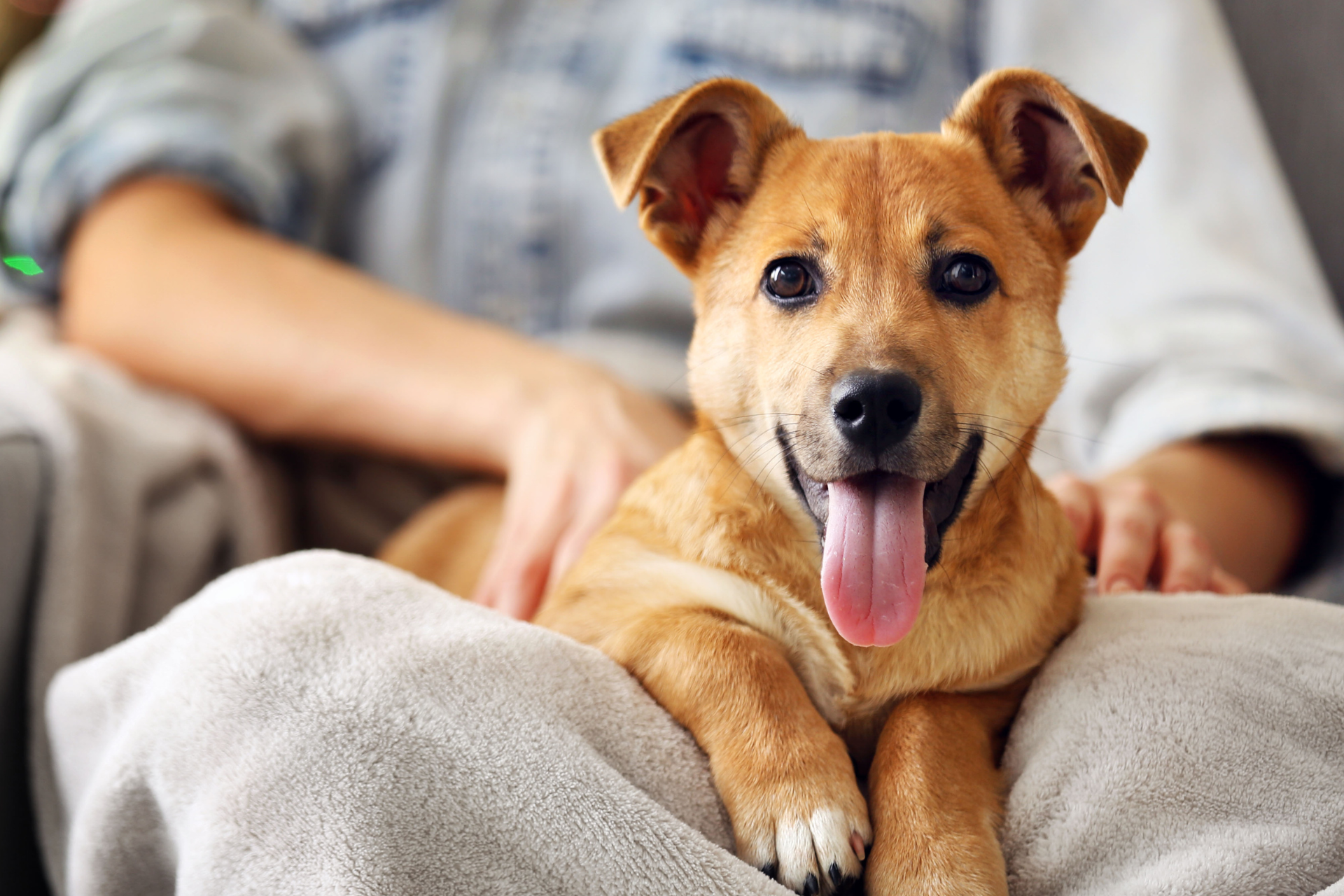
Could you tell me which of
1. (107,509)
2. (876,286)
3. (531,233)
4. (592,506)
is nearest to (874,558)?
(876,286)

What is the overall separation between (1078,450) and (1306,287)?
524mm

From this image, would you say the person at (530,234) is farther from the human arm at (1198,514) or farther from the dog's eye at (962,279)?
the dog's eye at (962,279)

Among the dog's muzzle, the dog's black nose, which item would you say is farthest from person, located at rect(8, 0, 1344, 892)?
the dog's black nose

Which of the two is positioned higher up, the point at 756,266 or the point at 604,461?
the point at 756,266

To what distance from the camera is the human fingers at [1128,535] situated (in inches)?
50.1

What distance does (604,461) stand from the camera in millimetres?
1664

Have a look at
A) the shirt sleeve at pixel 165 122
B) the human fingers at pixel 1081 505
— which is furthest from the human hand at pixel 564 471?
the shirt sleeve at pixel 165 122

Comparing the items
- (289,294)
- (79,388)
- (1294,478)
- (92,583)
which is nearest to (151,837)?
(92,583)

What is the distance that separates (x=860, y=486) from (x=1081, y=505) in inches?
23.1

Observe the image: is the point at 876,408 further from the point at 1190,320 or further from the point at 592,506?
→ the point at 1190,320

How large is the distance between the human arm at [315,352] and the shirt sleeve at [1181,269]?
0.88 metres

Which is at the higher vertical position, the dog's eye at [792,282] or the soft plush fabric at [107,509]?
the dog's eye at [792,282]

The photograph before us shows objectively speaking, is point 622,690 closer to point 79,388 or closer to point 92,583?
point 92,583

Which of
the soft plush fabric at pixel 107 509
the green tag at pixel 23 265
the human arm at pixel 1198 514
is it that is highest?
the human arm at pixel 1198 514
